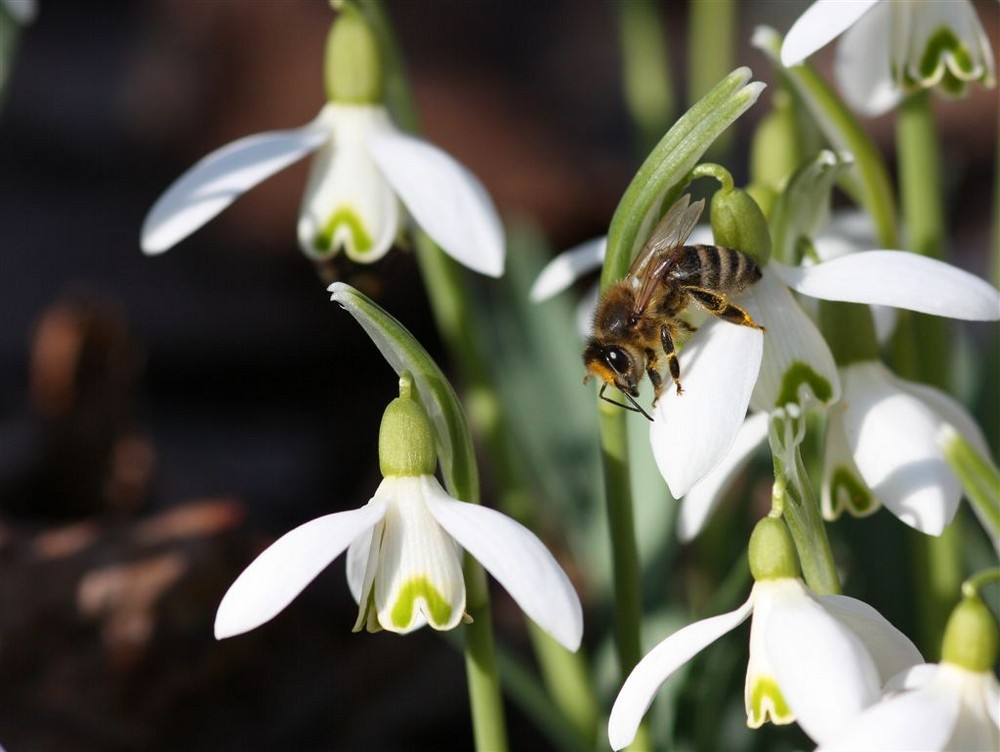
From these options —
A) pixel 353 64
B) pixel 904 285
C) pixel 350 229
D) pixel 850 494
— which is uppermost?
pixel 353 64

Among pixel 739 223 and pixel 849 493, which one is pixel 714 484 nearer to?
pixel 849 493

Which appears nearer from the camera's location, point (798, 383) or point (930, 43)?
point (798, 383)

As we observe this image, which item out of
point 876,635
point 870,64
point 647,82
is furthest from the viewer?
point 647,82

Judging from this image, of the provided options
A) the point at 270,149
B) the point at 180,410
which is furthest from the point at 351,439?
the point at 270,149

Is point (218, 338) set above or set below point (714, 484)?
above

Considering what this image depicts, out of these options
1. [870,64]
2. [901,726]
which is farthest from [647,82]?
[901,726]

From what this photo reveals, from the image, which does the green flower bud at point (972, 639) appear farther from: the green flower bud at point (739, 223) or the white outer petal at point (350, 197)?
the white outer petal at point (350, 197)

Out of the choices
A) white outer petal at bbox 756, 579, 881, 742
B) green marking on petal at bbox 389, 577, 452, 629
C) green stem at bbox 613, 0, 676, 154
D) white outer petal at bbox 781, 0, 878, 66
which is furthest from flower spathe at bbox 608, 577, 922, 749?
green stem at bbox 613, 0, 676, 154
